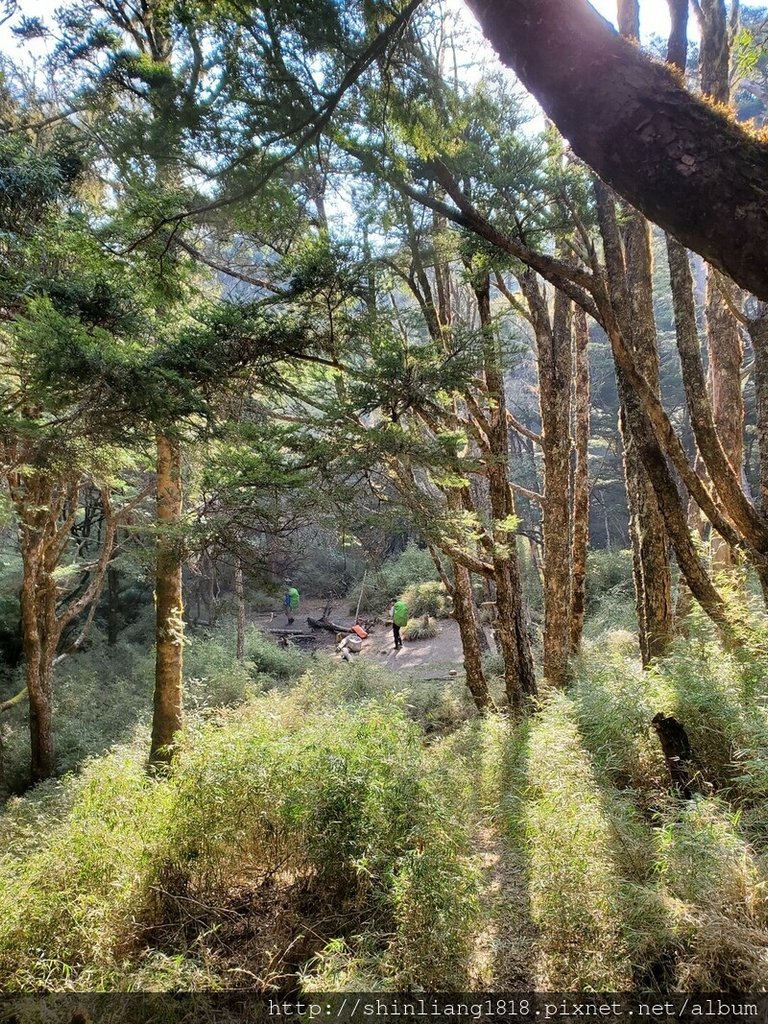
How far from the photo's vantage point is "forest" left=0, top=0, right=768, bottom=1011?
97.5 inches

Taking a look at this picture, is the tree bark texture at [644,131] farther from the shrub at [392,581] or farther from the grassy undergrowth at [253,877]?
the shrub at [392,581]

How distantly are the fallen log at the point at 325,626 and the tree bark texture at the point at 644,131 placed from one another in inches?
757

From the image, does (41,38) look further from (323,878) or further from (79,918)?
(323,878)

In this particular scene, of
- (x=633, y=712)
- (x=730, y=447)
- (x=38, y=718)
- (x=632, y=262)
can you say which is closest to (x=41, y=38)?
(x=632, y=262)

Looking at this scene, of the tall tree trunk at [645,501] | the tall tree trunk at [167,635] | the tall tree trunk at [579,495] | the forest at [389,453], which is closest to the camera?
the forest at [389,453]

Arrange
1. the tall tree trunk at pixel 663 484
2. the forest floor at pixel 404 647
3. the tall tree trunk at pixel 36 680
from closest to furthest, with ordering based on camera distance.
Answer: the tall tree trunk at pixel 663 484 → the tall tree trunk at pixel 36 680 → the forest floor at pixel 404 647

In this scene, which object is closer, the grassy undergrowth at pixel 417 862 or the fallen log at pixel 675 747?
the grassy undergrowth at pixel 417 862

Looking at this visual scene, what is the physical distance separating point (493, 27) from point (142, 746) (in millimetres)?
9474

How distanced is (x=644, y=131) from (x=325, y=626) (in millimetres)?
20271

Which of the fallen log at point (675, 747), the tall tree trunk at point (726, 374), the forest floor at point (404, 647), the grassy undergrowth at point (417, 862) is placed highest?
the tall tree trunk at point (726, 374)

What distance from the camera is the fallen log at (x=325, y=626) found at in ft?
66.1

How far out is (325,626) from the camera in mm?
20609

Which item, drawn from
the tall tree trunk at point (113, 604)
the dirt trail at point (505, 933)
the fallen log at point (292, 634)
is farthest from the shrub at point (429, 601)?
the dirt trail at point (505, 933)

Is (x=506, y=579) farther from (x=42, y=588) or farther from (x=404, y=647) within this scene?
(x=404, y=647)
